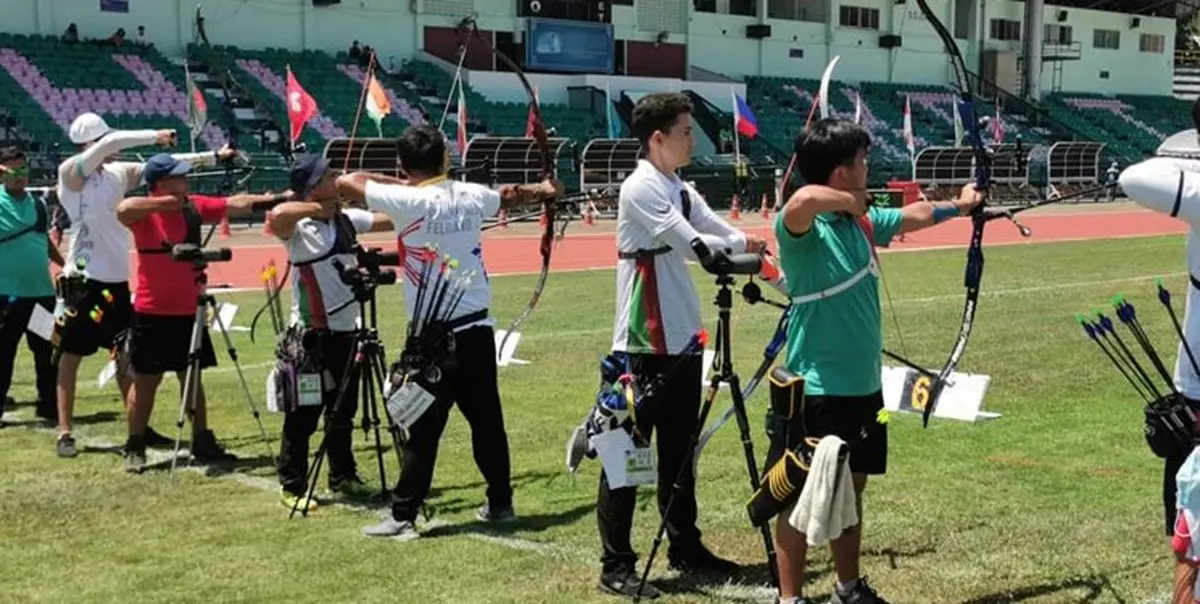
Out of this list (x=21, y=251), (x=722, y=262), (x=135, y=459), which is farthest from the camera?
(x=21, y=251)

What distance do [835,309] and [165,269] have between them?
15.8ft

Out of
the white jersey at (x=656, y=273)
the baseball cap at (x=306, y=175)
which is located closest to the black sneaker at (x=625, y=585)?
the white jersey at (x=656, y=273)

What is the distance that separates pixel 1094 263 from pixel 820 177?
19.4 meters

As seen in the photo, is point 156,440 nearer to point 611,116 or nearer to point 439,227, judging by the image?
point 439,227

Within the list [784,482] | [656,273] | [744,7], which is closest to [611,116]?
[744,7]

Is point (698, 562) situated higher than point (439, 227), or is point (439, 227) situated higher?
point (439, 227)

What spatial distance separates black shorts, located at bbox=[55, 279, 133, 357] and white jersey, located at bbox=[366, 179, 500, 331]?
3.10m

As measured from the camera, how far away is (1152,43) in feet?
250

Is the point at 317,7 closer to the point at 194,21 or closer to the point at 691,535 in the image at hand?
the point at 194,21

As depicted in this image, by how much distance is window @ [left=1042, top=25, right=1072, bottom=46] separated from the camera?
69.4 metres

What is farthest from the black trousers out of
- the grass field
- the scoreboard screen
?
the scoreboard screen

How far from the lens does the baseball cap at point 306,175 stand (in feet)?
22.9

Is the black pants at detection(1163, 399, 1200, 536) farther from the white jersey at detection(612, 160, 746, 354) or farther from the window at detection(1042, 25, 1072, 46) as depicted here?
the window at detection(1042, 25, 1072, 46)

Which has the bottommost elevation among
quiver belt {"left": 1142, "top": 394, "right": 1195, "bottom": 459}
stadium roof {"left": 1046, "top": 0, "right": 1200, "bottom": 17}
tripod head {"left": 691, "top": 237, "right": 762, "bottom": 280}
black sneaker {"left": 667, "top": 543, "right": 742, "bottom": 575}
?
black sneaker {"left": 667, "top": 543, "right": 742, "bottom": 575}
